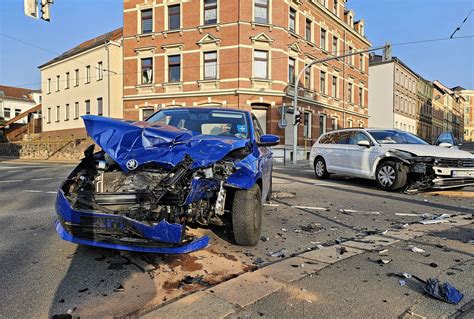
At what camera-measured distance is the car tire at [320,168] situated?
12047mm

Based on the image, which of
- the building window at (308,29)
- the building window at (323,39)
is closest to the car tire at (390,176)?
the building window at (308,29)

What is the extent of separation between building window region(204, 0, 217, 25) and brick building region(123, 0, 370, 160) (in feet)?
0.23

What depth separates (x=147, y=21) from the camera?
29391mm

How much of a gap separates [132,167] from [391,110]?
50.8 metres

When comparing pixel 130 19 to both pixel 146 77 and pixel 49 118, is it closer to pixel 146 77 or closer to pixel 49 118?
pixel 146 77

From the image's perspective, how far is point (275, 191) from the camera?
9.19 meters

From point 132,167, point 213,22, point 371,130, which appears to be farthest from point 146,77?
point 132,167

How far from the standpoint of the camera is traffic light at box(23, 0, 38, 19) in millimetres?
12306

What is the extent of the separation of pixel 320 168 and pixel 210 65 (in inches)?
688

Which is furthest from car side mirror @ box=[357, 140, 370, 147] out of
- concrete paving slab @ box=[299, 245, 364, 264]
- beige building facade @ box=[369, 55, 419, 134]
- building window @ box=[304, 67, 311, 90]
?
beige building facade @ box=[369, 55, 419, 134]

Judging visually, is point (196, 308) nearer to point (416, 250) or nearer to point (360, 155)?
point (416, 250)

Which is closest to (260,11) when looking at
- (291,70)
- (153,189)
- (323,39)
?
(291,70)

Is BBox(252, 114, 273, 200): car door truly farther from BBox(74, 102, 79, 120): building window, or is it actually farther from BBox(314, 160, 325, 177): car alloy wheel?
BBox(74, 102, 79, 120): building window

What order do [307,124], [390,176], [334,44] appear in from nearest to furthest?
[390,176] < [307,124] < [334,44]
